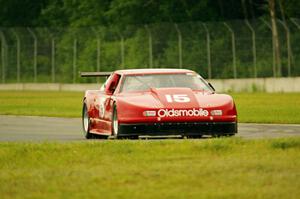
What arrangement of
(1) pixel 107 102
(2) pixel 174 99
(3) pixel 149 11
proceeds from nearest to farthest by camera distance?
(2) pixel 174 99
(1) pixel 107 102
(3) pixel 149 11

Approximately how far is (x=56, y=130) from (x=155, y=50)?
36.6m

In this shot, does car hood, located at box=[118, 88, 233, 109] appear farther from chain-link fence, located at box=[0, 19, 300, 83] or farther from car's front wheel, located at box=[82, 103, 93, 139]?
chain-link fence, located at box=[0, 19, 300, 83]

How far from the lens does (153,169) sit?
13586 millimetres

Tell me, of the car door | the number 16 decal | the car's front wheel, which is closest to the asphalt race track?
the car's front wheel

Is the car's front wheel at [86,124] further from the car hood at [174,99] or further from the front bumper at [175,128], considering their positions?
the front bumper at [175,128]

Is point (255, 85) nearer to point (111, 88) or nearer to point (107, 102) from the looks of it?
point (111, 88)

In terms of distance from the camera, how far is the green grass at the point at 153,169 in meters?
11.4

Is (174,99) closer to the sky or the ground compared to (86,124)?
closer to the sky

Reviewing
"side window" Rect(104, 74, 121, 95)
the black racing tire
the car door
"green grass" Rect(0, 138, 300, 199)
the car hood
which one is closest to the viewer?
"green grass" Rect(0, 138, 300, 199)

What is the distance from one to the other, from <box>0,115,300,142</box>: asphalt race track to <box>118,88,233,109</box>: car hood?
1.12 m

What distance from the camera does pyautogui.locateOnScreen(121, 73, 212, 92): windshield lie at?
2098 cm

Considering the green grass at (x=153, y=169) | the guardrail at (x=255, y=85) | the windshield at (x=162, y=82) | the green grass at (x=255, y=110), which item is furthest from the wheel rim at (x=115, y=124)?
the guardrail at (x=255, y=85)

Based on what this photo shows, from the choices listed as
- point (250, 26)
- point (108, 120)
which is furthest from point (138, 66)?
point (108, 120)

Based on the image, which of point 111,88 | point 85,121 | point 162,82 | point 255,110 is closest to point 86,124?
point 85,121
